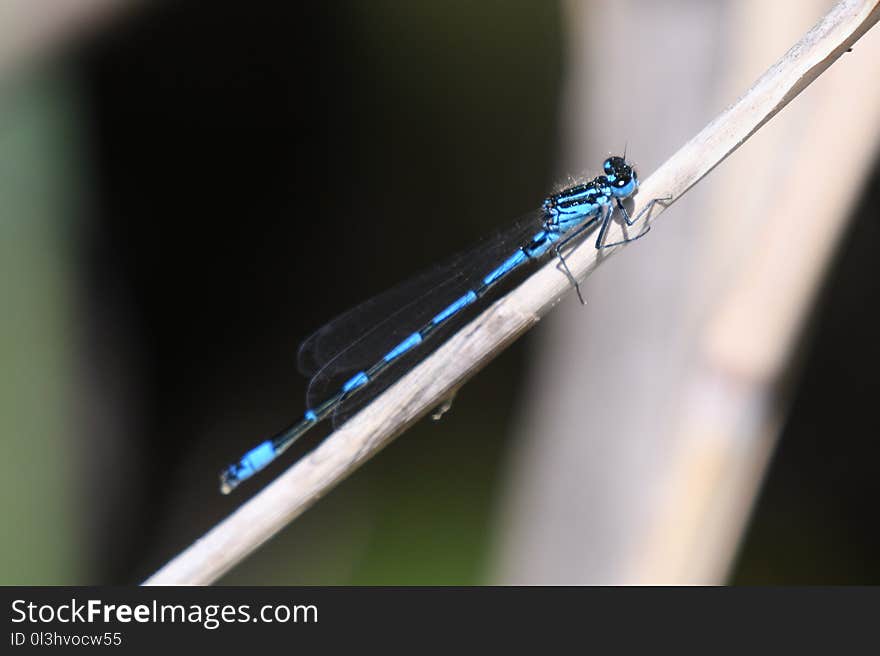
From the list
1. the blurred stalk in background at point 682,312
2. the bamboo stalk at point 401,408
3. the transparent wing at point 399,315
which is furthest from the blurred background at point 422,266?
the transparent wing at point 399,315

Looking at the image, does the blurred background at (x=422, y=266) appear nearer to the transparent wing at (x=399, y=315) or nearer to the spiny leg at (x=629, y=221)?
the spiny leg at (x=629, y=221)

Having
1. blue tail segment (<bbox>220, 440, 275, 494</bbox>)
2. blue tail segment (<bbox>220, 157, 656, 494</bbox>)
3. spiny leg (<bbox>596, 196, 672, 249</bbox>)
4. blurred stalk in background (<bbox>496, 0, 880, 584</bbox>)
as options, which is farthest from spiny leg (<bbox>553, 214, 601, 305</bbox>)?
blue tail segment (<bbox>220, 440, 275, 494</bbox>)

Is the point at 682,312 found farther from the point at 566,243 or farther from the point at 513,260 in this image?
the point at 566,243

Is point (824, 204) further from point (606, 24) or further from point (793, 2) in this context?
point (606, 24)

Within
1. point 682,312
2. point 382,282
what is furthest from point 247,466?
point 382,282

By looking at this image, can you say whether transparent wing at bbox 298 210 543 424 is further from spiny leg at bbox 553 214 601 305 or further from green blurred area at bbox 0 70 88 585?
green blurred area at bbox 0 70 88 585

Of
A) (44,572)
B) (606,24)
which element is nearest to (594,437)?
(606,24)
